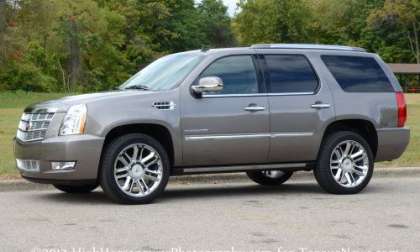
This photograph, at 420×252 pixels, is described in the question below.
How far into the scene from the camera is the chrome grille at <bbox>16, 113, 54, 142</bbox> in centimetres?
947

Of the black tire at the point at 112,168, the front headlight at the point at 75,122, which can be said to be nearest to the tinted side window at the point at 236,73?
the black tire at the point at 112,168

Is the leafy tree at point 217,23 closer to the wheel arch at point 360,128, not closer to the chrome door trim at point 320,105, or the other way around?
the wheel arch at point 360,128

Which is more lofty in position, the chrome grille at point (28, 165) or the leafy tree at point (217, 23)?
the leafy tree at point (217, 23)

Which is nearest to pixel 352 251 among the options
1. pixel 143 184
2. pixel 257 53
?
pixel 143 184

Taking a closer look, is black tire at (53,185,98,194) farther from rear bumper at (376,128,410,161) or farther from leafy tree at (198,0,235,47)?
leafy tree at (198,0,235,47)

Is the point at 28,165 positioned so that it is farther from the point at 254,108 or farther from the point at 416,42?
the point at 416,42

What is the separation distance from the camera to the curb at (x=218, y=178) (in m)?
11.1

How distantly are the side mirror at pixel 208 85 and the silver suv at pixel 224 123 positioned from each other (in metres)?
0.01

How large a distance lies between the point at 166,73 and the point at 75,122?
1.48 metres

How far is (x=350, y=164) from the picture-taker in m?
10.7

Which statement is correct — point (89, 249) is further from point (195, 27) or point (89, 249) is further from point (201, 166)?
point (195, 27)

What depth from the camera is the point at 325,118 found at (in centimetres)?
1054

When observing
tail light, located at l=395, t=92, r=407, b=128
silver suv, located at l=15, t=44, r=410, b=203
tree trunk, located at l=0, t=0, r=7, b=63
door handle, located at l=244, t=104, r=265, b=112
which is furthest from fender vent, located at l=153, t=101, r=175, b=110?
tree trunk, located at l=0, t=0, r=7, b=63

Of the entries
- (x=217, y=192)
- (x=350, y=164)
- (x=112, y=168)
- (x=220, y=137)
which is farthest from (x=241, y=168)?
(x=112, y=168)
